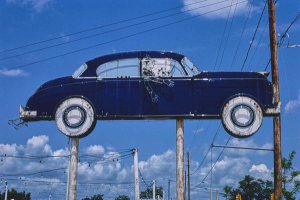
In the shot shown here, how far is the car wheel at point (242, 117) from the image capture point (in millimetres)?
14992

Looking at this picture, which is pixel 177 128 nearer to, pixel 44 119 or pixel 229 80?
pixel 229 80

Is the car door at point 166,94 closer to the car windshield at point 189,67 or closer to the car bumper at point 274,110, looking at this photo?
the car windshield at point 189,67

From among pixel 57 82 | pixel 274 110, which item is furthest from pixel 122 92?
pixel 274 110

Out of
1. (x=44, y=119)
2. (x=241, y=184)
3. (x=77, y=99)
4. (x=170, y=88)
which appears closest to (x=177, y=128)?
(x=170, y=88)

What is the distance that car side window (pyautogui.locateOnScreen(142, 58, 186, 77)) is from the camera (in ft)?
50.7

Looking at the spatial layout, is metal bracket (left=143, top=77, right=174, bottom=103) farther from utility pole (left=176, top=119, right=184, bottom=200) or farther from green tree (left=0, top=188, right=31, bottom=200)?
green tree (left=0, top=188, right=31, bottom=200)

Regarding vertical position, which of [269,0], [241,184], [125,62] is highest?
[269,0]

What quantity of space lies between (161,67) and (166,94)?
41.8 inches

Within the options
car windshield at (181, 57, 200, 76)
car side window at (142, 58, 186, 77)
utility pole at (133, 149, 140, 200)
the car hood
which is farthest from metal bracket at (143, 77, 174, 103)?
utility pole at (133, 149, 140, 200)

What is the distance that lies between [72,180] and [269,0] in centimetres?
1210

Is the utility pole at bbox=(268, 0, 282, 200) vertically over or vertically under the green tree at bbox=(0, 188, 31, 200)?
over

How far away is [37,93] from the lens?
16234 millimetres

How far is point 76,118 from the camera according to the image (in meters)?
15.4

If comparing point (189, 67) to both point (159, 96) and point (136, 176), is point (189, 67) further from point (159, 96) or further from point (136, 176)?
point (136, 176)
